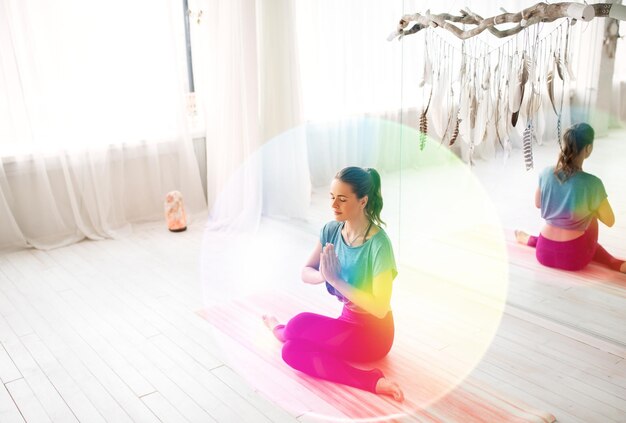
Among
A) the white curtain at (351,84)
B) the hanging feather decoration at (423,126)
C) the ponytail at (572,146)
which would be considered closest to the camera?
the ponytail at (572,146)

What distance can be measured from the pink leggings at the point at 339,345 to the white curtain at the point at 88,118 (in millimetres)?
2064

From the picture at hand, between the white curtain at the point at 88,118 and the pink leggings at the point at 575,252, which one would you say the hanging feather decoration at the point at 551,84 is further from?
the white curtain at the point at 88,118

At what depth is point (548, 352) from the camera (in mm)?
2129

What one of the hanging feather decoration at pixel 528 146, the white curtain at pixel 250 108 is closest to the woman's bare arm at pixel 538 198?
the hanging feather decoration at pixel 528 146

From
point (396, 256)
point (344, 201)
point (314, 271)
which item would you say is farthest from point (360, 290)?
point (396, 256)

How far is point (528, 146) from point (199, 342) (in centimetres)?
157

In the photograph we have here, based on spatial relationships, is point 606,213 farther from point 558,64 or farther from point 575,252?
point 558,64

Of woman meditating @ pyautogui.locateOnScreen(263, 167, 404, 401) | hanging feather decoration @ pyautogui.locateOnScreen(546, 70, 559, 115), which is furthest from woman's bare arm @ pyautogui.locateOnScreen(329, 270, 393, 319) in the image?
hanging feather decoration @ pyautogui.locateOnScreen(546, 70, 559, 115)

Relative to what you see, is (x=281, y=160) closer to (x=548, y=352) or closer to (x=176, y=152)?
(x=176, y=152)

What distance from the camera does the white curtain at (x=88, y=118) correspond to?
3.30 meters

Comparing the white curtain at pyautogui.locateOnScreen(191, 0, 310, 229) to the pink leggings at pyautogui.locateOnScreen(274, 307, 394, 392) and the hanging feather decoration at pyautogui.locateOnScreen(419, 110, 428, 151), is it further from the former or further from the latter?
the pink leggings at pyautogui.locateOnScreen(274, 307, 394, 392)

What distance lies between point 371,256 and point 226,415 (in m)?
0.71

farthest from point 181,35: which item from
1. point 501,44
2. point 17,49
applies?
point 501,44

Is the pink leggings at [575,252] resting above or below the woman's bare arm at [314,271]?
below
